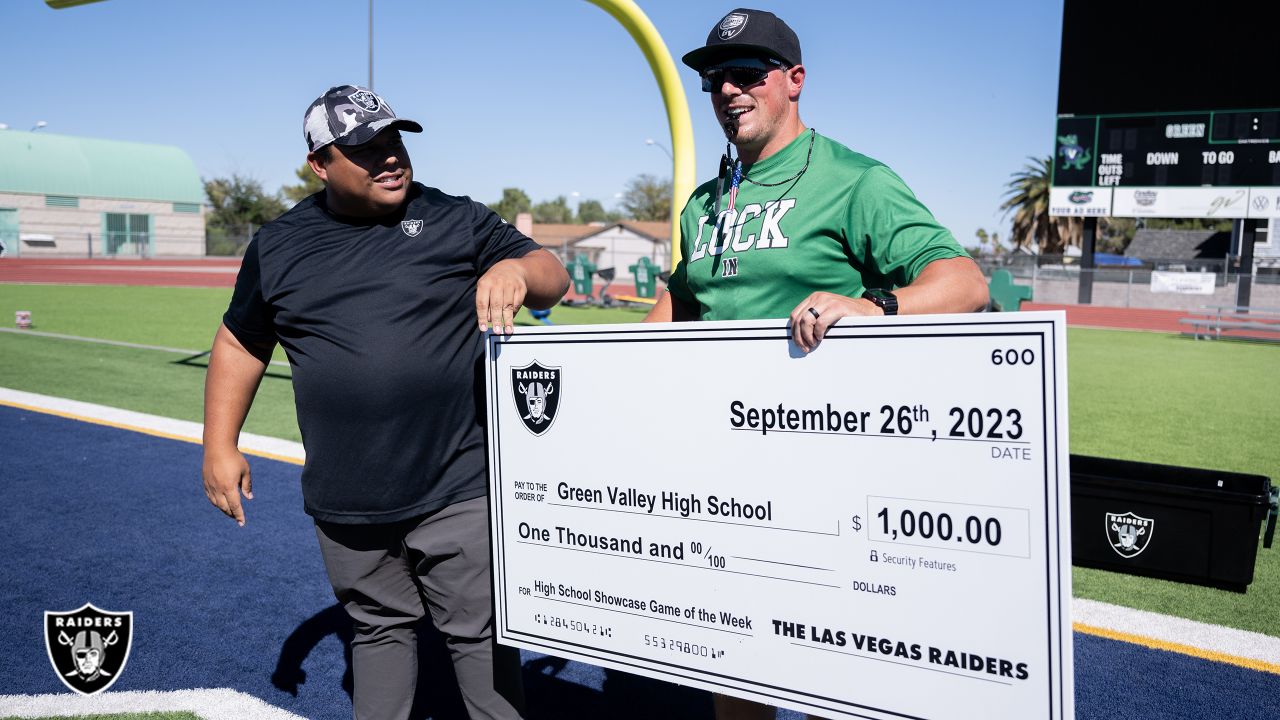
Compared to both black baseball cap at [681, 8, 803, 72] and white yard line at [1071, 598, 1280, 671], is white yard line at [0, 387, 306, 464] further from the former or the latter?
black baseball cap at [681, 8, 803, 72]

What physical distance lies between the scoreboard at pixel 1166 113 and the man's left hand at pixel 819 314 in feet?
81.4

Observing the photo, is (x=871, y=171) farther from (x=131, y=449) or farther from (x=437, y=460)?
(x=131, y=449)

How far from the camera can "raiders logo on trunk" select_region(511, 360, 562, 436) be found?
2234 millimetres

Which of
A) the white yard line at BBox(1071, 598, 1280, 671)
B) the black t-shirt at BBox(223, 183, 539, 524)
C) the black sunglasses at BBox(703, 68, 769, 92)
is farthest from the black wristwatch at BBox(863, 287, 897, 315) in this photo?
the white yard line at BBox(1071, 598, 1280, 671)

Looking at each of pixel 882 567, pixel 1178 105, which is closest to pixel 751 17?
pixel 882 567

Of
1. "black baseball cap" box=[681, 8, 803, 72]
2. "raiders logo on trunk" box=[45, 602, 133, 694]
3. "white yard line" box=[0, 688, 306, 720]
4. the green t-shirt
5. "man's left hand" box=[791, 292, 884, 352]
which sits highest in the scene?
"black baseball cap" box=[681, 8, 803, 72]

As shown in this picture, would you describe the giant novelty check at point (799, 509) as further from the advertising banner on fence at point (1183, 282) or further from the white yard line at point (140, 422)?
the advertising banner on fence at point (1183, 282)

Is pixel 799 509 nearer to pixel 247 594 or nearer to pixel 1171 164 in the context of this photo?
pixel 247 594

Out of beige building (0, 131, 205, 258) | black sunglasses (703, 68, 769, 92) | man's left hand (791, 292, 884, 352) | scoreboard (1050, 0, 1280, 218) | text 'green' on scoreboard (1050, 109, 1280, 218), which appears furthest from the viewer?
beige building (0, 131, 205, 258)

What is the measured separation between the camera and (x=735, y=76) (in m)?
2.17

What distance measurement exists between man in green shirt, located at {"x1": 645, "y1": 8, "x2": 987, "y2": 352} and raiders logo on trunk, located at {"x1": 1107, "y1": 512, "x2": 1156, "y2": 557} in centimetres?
313

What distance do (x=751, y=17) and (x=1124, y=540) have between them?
12.1 feet

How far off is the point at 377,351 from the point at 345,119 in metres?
0.61

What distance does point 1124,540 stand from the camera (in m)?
4.55
